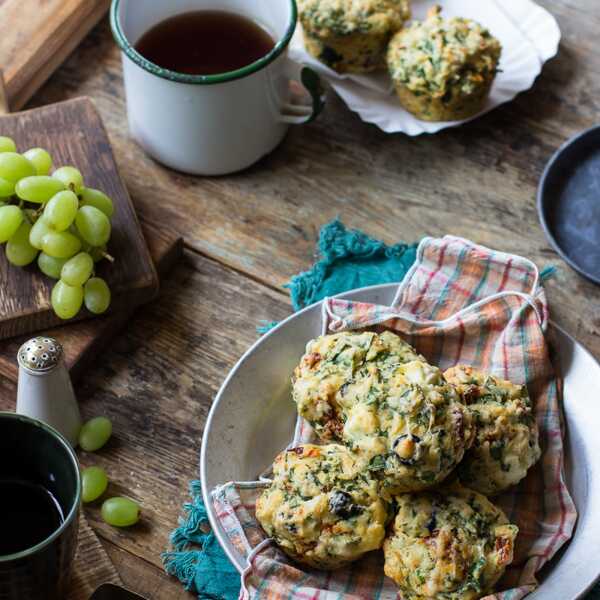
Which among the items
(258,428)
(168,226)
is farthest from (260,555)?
(168,226)

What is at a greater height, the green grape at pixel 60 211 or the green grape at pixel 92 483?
the green grape at pixel 60 211

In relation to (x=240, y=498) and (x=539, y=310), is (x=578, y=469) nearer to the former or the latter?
(x=539, y=310)

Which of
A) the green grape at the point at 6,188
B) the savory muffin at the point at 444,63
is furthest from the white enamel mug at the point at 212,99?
the green grape at the point at 6,188

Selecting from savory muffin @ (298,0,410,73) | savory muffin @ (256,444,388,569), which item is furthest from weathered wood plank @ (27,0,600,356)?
savory muffin @ (256,444,388,569)

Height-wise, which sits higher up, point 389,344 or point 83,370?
point 389,344

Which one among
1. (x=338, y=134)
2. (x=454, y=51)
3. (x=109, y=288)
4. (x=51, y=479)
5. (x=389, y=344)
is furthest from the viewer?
(x=338, y=134)

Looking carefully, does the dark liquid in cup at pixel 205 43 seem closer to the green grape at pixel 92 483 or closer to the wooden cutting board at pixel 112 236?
the wooden cutting board at pixel 112 236
